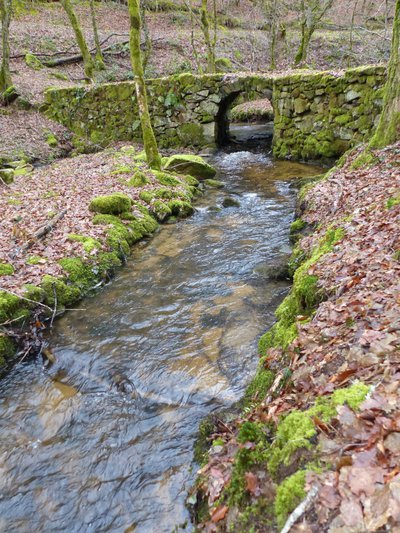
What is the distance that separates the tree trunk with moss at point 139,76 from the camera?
393 inches

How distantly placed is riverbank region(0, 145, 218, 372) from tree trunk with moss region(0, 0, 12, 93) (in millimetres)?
7586

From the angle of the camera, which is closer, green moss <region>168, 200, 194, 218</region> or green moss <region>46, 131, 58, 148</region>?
green moss <region>168, 200, 194, 218</region>

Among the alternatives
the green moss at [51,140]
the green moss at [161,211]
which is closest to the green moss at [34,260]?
the green moss at [161,211]

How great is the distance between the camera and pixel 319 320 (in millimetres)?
3492

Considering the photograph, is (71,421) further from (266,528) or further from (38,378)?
(266,528)

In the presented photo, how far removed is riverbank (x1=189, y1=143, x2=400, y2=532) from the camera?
1810 mm

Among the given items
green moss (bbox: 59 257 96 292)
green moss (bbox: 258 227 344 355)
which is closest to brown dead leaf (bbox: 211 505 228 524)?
green moss (bbox: 258 227 344 355)

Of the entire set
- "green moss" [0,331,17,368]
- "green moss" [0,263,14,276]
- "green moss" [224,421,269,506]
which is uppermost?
"green moss" [224,421,269,506]

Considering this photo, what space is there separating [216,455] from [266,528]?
931 millimetres

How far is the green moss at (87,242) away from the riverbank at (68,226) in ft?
0.06

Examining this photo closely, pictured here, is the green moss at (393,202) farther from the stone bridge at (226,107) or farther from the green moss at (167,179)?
the stone bridge at (226,107)

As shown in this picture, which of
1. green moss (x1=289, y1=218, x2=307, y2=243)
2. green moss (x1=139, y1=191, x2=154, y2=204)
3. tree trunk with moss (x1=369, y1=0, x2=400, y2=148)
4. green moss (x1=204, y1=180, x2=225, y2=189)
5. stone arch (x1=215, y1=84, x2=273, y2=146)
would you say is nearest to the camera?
tree trunk with moss (x1=369, y1=0, x2=400, y2=148)

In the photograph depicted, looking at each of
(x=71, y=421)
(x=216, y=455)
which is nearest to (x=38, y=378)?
(x=71, y=421)

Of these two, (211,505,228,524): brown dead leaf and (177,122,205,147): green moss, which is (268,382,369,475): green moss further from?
(177,122,205,147): green moss
